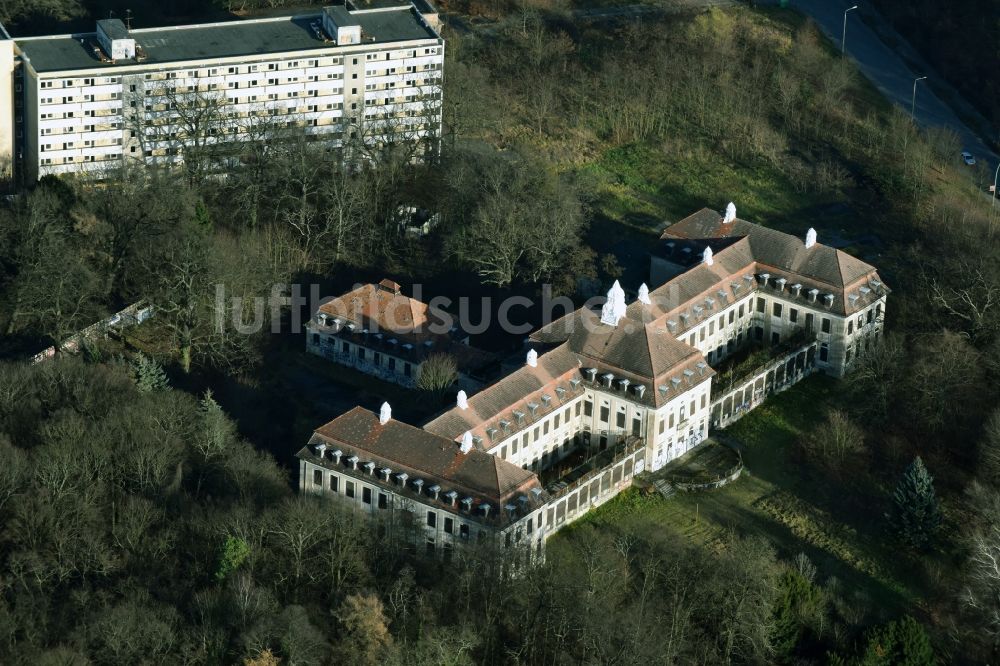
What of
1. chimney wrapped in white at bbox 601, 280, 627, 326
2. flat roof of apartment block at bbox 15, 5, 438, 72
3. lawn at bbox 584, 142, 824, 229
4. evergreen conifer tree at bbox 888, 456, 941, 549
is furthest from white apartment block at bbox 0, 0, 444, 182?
evergreen conifer tree at bbox 888, 456, 941, 549

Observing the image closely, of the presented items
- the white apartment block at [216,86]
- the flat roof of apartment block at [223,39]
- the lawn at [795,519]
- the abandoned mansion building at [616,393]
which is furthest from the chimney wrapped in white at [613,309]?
the flat roof of apartment block at [223,39]

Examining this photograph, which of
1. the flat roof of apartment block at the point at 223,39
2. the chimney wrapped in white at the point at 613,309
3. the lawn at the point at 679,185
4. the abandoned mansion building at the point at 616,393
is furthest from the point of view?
the lawn at the point at 679,185

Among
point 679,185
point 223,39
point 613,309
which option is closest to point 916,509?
point 613,309

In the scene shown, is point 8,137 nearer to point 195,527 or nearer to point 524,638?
point 195,527

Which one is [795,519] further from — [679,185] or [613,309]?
[679,185]

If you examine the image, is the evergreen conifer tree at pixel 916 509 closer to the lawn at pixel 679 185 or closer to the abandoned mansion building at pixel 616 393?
the abandoned mansion building at pixel 616 393

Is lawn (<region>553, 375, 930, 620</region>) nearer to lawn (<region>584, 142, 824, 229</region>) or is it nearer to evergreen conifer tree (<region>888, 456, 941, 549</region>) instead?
evergreen conifer tree (<region>888, 456, 941, 549</region>)

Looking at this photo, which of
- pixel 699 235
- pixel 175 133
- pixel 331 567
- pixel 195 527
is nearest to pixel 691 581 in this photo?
pixel 331 567
